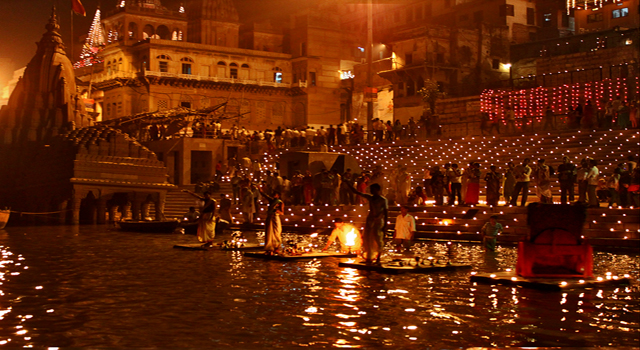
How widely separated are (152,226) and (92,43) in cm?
4992

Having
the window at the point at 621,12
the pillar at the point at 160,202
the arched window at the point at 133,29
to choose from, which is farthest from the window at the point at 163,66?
the window at the point at 621,12

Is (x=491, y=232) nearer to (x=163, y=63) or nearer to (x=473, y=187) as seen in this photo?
(x=473, y=187)

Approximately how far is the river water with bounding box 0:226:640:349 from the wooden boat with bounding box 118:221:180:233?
9314mm

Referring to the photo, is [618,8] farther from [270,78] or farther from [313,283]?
[313,283]

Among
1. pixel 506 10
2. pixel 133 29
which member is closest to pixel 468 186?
pixel 506 10

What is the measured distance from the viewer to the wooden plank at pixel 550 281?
1040 cm

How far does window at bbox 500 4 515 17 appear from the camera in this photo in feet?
166

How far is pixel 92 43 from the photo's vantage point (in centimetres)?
6875

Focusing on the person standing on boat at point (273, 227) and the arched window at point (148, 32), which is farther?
the arched window at point (148, 32)

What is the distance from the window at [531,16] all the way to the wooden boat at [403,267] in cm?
4303

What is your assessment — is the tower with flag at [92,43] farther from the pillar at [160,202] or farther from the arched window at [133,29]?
the pillar at [160,202]

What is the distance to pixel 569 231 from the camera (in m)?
11.0

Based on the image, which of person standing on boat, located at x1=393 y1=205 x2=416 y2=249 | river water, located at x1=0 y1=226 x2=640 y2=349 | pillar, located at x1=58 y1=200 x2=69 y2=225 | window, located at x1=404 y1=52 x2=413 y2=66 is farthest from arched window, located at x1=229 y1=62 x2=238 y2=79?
river water, located at x1=0 y1=226 x2=640 y2=349

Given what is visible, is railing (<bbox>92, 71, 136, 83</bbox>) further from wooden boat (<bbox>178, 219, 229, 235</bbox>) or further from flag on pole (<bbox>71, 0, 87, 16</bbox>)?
wooden boat (<bbox>178, 219, 229, 235</bbox>)
